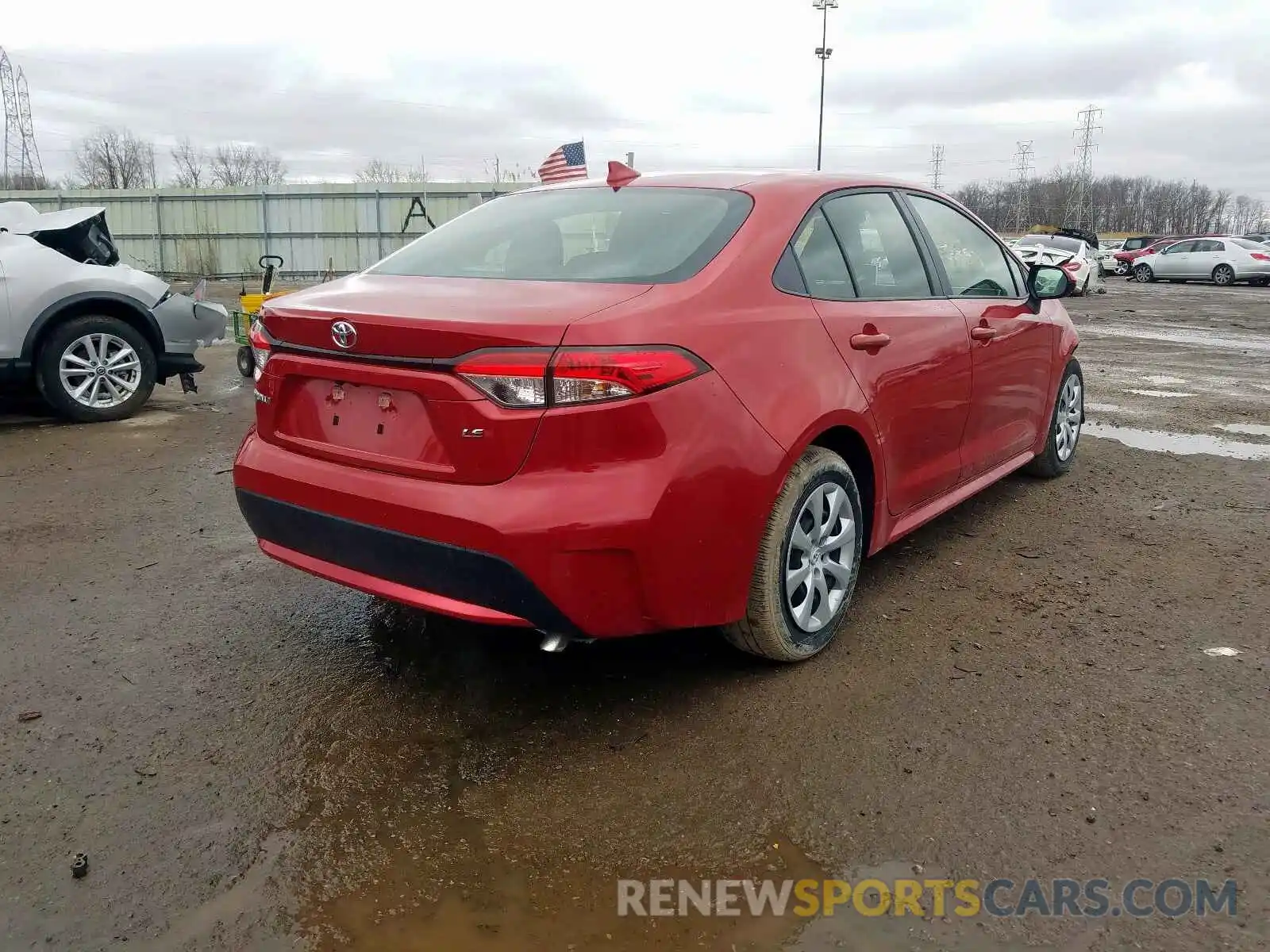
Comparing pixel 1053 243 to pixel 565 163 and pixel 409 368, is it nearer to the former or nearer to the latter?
pixel 565 163

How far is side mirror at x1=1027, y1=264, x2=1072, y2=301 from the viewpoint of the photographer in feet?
16.2

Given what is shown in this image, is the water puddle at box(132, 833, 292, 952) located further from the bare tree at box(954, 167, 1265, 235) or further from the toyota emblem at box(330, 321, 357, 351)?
the bare tree at box(954, 167, 1265, 235)

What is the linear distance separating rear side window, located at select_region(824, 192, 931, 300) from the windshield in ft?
76.8

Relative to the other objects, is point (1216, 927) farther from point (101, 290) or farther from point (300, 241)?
point (300, 241)

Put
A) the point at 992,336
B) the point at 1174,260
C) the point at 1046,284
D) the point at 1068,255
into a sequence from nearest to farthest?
the point at 992,336, the point at 1046,284, the point at 1068,255, the point at 1174,260

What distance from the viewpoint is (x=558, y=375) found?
2551mm

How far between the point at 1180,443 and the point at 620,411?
18.4ft

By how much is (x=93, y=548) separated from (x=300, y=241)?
69.4 ft

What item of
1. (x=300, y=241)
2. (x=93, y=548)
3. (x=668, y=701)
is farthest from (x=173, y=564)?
(x=300, y=241)

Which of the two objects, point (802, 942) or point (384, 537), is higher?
point (384, 537)

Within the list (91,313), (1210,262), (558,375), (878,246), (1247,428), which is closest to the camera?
(558,375)

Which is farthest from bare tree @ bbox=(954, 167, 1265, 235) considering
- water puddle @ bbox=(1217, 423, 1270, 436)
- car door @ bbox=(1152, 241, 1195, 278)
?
water puddle @ bbox=(1217, 423, 1270, 436)

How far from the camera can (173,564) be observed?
4.39 m
